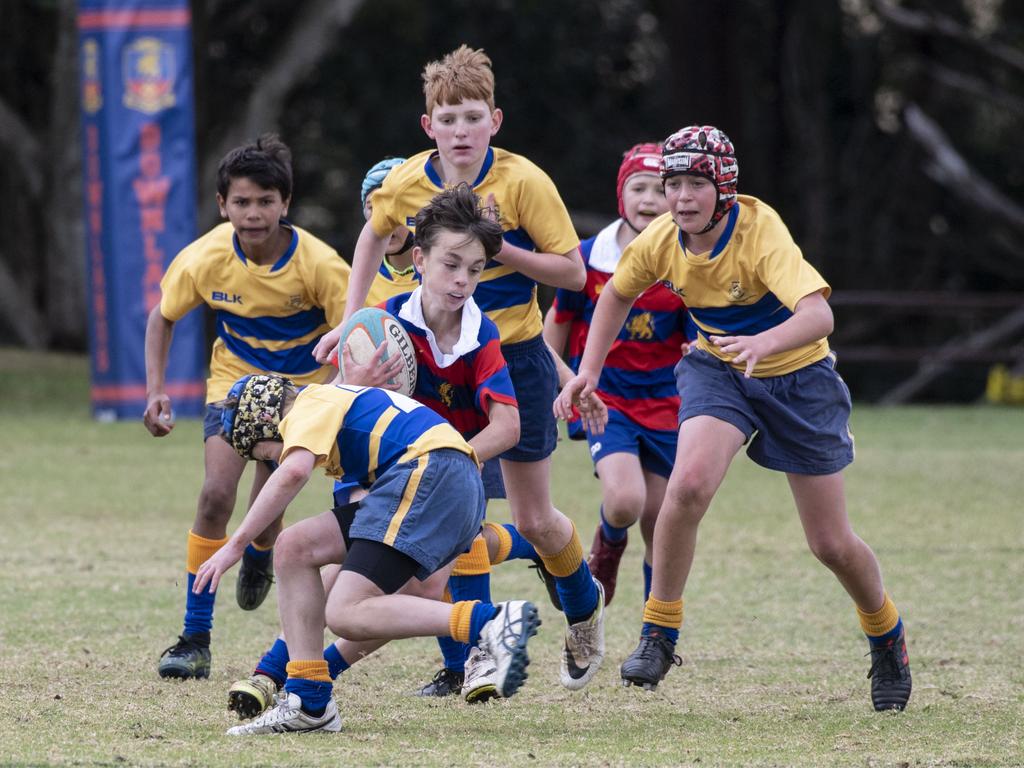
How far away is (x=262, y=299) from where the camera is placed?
572cm

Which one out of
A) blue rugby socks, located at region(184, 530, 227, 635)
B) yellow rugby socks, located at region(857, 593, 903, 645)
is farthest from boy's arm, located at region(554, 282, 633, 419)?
blue rugby socks, located at region(184, 530, 227, 635)

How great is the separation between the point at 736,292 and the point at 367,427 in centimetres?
127

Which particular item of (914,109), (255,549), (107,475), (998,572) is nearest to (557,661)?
(255,549)

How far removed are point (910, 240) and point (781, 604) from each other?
2011 centimetres

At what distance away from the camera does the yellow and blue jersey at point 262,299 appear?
5.71 meters

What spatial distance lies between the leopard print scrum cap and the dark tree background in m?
16.4

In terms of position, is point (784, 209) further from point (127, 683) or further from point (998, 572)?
point (127, 683)

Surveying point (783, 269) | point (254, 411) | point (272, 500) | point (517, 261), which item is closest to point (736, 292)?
point (783, 269)

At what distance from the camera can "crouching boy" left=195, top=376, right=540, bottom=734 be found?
4113 mm

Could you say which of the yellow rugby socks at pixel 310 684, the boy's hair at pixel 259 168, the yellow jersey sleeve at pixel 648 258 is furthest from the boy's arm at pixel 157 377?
the yellow jersey sleeve at pixel 648 258

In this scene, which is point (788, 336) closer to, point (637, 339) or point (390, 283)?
point (390, 283)

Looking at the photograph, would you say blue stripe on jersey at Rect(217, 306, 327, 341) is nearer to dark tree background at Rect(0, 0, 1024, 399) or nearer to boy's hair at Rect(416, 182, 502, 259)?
boy's hair at Rect(416, 182, 502, 259)

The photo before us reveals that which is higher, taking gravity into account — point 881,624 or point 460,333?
point 460,333

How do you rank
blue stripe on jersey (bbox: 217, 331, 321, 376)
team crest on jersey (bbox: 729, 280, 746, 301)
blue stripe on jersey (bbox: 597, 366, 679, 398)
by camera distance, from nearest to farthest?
team crest on jersey (bbox: 729, 280, 746, 301) → blue stripe on jersey (bbox: 217, 331, 321, 376) → blue stripe on jersey (bbox: 597, 366, 679, 398)
